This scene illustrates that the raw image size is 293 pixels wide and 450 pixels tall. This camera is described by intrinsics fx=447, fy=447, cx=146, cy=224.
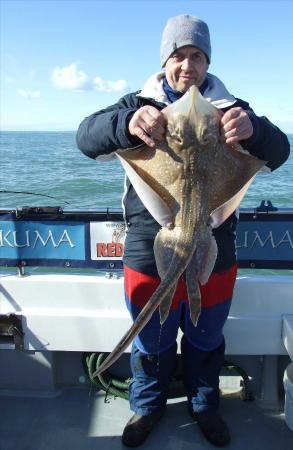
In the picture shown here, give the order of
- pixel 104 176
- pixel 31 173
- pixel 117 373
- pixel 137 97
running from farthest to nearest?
pixel 31 173 < pixel 104 176 < pixel 117 373 < pixel 137 97

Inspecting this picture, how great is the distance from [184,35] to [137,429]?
2.36 meters

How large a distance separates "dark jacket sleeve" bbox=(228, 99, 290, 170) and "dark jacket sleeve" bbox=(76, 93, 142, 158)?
0.54 meters

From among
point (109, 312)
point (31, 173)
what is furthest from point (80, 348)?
point (31, 173)

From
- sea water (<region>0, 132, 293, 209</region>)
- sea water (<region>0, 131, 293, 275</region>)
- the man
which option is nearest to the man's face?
the man

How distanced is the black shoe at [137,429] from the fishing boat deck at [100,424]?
0.18 feet

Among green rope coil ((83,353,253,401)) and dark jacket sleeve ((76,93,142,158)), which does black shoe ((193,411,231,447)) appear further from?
dark jacket sleeve ((76,93,142,158))

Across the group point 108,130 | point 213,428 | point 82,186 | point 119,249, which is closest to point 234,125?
point 108,130

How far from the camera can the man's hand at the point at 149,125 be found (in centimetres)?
190

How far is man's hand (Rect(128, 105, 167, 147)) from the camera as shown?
190cm

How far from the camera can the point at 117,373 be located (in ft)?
11.4

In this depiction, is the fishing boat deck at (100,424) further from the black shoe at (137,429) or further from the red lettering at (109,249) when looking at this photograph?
the red lettering at (109,249)

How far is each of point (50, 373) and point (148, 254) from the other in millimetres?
1468

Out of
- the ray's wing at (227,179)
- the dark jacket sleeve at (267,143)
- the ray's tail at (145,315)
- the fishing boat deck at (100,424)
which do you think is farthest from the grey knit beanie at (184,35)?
the fishing boat deck at (100,424)

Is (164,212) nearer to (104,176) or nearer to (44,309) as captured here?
(44,309)
